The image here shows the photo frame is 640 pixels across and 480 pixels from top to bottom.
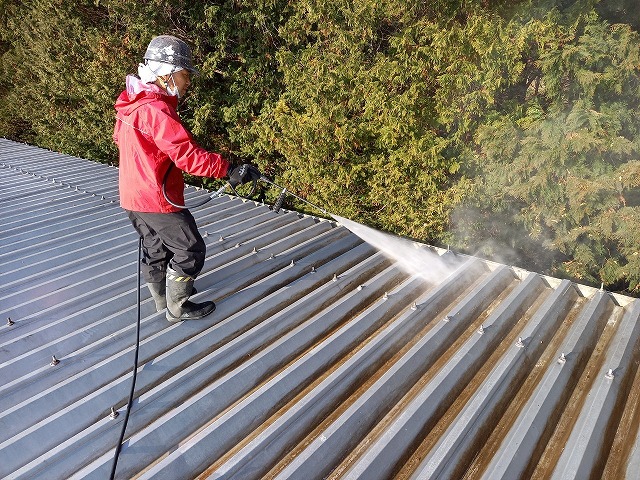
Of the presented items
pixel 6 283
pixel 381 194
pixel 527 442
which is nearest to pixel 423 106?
pixel 381 194

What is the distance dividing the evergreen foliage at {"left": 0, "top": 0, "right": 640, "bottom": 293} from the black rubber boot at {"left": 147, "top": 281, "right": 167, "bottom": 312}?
3543mm

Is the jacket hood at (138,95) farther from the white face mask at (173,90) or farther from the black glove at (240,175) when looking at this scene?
the black glove at (240,175)

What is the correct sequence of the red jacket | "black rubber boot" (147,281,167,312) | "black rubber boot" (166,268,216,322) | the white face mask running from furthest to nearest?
"black rubber boot" (147,281,167,312)
"black rubber boot" (166,268,216,322)
the white face mask
the red jacket

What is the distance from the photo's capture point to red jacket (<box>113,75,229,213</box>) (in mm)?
3066

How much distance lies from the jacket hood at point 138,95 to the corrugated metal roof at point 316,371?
1.66 m

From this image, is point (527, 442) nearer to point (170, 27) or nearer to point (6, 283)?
point (6, 283)

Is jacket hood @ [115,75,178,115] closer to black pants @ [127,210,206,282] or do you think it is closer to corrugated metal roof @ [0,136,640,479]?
black pants @ [127,210,206,282]

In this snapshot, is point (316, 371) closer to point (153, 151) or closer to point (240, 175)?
point (240, 175)

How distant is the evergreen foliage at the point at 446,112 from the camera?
4.62 metres

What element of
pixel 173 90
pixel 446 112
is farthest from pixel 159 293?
pixel 446 112

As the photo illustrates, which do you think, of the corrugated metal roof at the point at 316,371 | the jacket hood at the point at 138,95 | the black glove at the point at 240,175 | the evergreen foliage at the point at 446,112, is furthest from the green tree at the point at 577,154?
the jacket hood at the point at 138,95

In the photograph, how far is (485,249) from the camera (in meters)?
6.16

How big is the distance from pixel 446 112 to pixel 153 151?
365cm

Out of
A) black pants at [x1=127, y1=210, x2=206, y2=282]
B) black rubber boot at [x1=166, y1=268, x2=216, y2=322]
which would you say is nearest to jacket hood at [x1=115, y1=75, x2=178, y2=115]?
black pants at [x1=127, y1=210, x2=206, y2=282]
